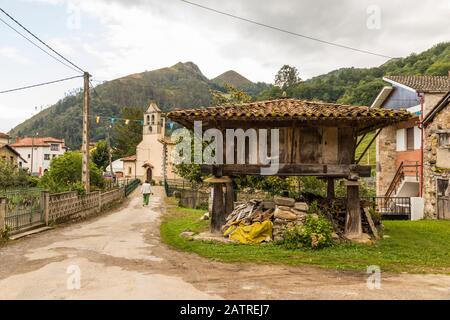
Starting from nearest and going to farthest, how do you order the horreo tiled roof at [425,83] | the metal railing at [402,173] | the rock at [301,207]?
the rock at [301,207]
the horreo tiled roof at [425,83]
the metal railing at [402,173]

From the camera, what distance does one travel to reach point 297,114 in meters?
10.4

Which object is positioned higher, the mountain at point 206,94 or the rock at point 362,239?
the mountain at point 206,94

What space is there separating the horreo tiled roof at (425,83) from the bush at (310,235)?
531 inches

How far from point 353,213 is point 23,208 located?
11164 mm

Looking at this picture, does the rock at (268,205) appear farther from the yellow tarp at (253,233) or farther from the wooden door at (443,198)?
the wooden door at (443,198)

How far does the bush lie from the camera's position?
10.1m

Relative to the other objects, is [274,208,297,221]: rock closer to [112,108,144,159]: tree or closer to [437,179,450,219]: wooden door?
[437,179,450,219]: wooden door

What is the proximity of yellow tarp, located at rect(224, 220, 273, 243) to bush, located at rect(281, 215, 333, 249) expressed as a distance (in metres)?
0.61

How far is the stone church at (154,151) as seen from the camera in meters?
57.5

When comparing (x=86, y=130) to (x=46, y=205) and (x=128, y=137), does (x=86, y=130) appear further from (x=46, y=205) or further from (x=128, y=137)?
(x=128, y=137)

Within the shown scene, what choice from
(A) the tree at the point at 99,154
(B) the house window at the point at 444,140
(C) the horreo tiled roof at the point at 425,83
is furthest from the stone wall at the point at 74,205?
(A) the tree at the point at 99,154

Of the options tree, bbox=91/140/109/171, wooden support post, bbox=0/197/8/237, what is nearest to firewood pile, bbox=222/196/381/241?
wooden support post, bbox=0/197/8/237
